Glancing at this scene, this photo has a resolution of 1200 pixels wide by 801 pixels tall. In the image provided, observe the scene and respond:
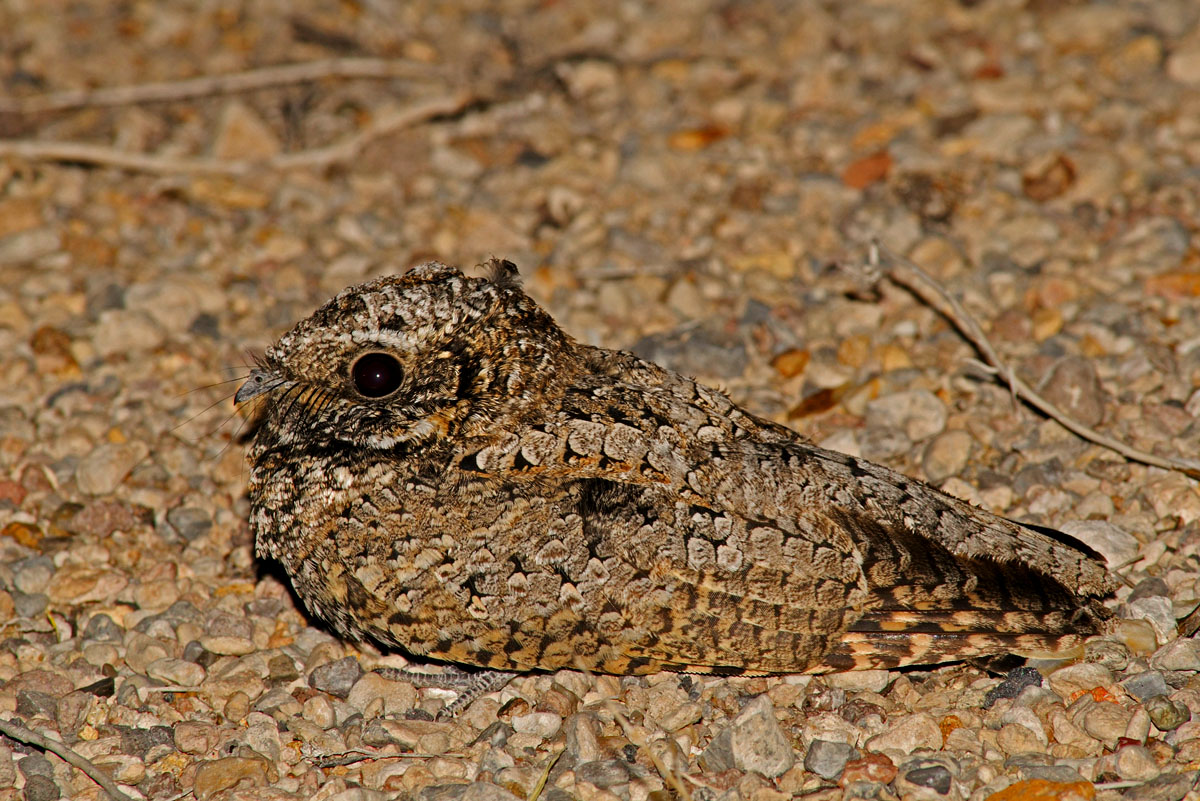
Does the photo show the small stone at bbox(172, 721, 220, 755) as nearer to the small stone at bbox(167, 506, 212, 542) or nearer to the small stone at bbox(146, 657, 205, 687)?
the small stone at bbox(146, 657, 205, 687)

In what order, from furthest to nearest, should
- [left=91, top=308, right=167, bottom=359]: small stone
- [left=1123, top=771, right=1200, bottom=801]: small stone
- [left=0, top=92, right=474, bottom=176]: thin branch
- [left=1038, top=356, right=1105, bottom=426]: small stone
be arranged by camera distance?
[left=0, top=92, right=474, bottom=176]: thin branch, [left=91, top=308, right=167, bottom=359]: small stone, [left=1038, top=356, right=1105, bottom=426]: small stone, [left=1123, top=771, right=1200, bottom=801]: small stone

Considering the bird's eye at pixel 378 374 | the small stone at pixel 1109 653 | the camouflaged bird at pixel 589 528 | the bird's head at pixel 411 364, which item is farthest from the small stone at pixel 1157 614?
the bird's eye at pixel 378 374

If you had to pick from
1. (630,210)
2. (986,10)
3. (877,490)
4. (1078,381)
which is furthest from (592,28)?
(877,490)

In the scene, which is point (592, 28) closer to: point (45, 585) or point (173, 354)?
point (173, 354)

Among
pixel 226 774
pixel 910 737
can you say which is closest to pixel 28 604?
pixel 226 774

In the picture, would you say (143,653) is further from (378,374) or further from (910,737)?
(910,737)

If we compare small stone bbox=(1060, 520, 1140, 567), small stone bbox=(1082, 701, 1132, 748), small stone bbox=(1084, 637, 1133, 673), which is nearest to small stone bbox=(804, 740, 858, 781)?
small stone bbox=(1082, 701, 1132, 748)
